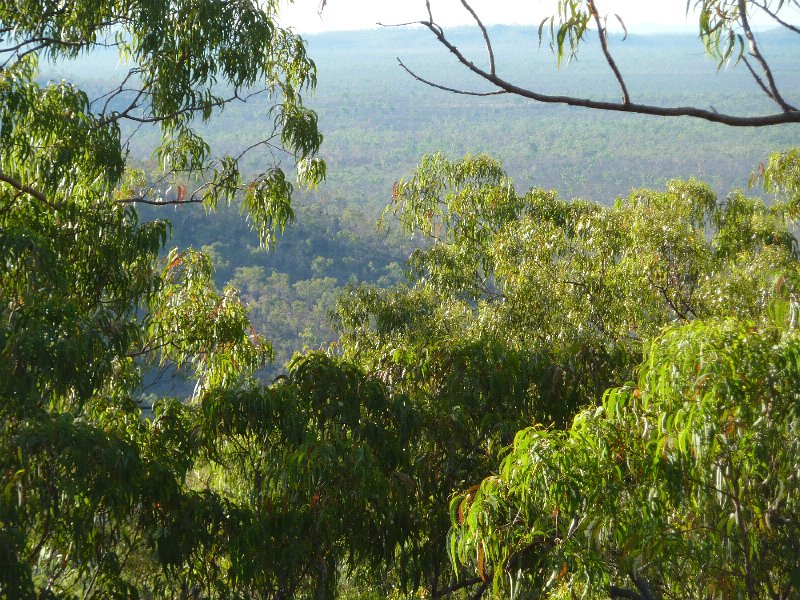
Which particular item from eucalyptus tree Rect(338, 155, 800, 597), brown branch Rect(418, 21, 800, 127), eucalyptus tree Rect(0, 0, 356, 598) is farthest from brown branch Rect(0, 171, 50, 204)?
brown branch Rect(418, 21, 800, 127)

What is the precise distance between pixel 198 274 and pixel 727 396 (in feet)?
10.5

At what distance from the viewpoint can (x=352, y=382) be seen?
14.0 feet

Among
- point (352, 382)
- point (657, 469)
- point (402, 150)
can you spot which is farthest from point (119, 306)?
point (402, 150)

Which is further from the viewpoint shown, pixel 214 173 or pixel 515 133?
pixel 515 133

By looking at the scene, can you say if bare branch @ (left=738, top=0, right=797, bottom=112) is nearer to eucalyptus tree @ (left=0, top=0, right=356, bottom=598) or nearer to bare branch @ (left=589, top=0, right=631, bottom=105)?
bare branch @ (left=589, top=0, right=631, bottom=105)

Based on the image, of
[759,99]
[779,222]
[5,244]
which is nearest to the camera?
[5,244]

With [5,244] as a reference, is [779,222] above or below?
below

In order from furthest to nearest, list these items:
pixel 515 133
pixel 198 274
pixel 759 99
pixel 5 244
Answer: pixel 759 99, pixel 515 133, pixel 198 274, pixel 5 244

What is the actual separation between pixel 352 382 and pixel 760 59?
252cm

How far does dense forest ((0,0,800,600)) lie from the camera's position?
278 cm

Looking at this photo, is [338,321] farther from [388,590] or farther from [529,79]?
[529,79]

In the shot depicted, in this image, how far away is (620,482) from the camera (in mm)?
2809

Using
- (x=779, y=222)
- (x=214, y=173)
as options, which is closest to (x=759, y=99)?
(x=779, y=222)

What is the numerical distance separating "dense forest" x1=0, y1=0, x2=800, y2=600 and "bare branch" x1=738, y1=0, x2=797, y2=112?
2cm
